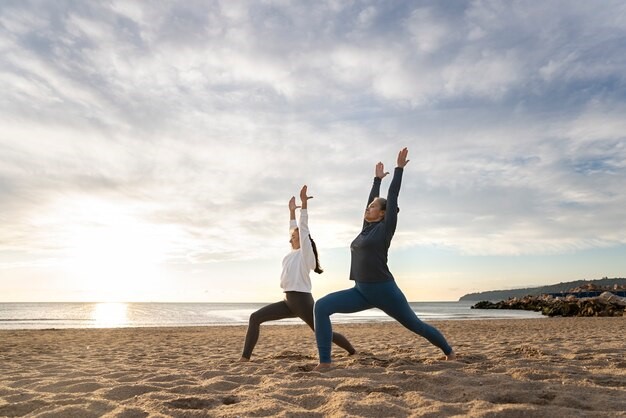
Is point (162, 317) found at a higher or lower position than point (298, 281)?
lower

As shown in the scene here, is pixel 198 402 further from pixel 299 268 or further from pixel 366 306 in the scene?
pixel 299 268

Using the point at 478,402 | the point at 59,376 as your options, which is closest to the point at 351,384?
the point at 478,402

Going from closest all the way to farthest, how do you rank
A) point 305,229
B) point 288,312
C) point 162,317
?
1. point 305,229
2. point 288,312
3. point 162,317

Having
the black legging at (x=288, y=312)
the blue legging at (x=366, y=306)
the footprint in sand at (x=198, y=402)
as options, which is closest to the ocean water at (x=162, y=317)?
the black legging at (x=288, y=312)

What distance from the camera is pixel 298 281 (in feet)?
18.7

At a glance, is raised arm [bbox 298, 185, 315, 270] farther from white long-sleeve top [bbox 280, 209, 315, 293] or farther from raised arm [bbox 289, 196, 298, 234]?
raised arm [bbox 289, 196, 298, 234]

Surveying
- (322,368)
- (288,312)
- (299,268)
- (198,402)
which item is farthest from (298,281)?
(198,402)

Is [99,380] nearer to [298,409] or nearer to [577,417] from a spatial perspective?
[298,409]

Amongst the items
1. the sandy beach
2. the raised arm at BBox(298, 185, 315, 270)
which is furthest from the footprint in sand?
the raised arm at BBox(298, 185, 315, 270)

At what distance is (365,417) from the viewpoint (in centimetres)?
305

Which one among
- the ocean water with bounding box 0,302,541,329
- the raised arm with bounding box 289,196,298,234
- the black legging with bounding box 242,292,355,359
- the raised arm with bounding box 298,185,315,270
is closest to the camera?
the raised arm with bounding box 298,185,315,270

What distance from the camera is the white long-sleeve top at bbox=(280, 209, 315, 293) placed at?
5530mm

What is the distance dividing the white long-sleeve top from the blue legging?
0.73m

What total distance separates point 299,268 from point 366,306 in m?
1.09
